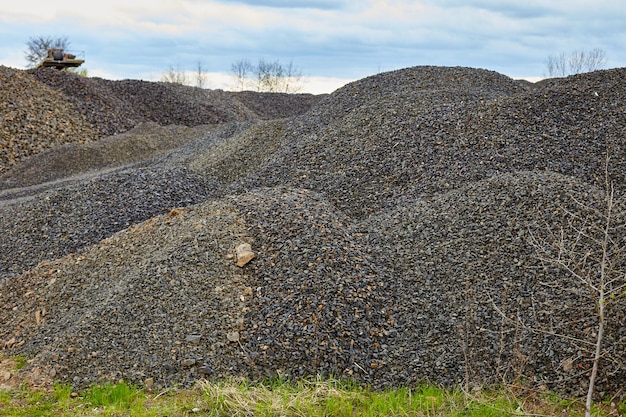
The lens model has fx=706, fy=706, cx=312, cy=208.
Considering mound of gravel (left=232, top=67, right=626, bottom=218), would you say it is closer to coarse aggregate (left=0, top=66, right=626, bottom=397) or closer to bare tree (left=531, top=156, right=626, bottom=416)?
coarse aggregate (left=0, top=66, right=626, bottom=397)

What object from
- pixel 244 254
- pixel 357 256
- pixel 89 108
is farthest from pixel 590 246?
pixel 89 108

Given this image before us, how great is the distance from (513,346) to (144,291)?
2.84 meters

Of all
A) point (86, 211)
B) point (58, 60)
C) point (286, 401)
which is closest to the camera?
point (286, 401)

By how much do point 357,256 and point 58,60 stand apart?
1701cm

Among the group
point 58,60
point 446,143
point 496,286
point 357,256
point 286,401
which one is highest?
point 58,60

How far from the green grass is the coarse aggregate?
14cm

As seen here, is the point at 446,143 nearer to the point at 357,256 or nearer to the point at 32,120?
the point at 357,256

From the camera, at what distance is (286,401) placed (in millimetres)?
4426

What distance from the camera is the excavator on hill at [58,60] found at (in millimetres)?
20359

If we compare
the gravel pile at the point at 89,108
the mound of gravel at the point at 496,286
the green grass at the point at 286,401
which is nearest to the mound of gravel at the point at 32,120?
the gravel pile at the point at 89,108

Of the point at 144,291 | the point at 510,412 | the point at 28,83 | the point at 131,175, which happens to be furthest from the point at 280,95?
the point at 510,412

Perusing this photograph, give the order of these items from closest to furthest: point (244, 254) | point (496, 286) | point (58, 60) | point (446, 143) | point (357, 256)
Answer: point (496, 286)
point (244, 254)
point (357, 256)
point (446, 143)
point (58, 60)

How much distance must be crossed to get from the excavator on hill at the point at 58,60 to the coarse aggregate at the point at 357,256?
38.1 feet

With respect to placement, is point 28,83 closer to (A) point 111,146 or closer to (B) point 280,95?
(A) point 111,146
